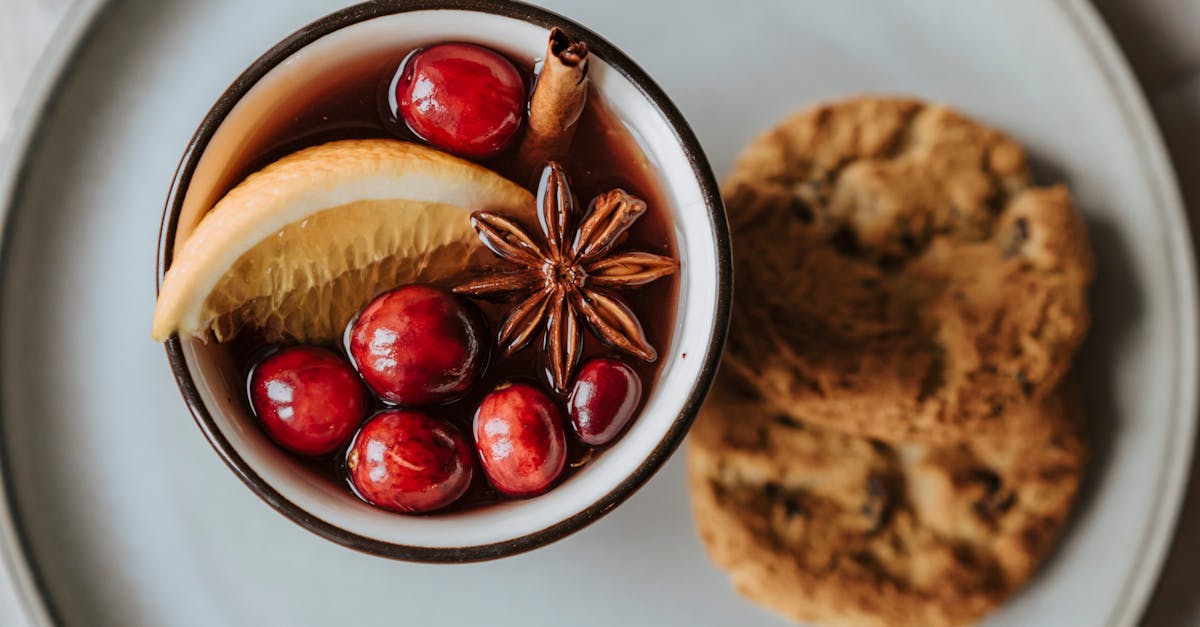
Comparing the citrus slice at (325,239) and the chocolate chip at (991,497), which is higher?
the citrus slice at (325,239)

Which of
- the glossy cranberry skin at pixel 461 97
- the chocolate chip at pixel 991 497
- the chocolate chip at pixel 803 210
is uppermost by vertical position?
the glossy cranberry skin at pixel 461 97

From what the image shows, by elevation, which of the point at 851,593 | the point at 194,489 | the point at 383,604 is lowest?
the point at 851,593

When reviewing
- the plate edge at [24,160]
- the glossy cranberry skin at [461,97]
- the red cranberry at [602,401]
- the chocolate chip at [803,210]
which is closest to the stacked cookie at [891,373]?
the chocolate chip at [803,210]

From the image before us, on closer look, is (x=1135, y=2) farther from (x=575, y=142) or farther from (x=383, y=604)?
(x=383, y=604)

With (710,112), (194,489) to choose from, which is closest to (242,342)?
(194,489)

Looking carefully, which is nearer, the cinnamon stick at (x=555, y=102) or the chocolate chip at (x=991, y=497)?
the cinnamon stick at (x=555, y=102)

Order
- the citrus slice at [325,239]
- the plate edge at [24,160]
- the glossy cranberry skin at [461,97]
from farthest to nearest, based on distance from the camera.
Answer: the plate edge at [24,160] < the glossy cranberry skin at [461,97] < the citrus slice at [325,239]

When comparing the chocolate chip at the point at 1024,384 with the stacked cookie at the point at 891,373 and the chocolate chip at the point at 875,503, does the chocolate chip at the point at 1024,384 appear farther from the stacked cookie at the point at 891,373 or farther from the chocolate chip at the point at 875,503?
the chocolate chip at the point at 875,503

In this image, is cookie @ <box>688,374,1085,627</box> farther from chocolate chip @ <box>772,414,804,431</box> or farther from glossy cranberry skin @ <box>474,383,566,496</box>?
glossy cranberry skin @ <box>474,383,566,496</box>
